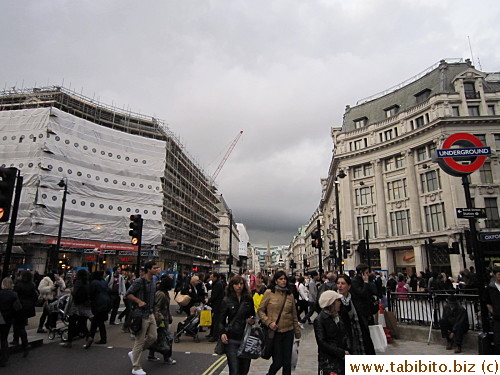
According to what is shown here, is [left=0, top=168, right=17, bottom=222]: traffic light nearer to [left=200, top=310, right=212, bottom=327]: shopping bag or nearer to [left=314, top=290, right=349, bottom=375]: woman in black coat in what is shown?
[left=200, top=310, right=212, bottom=327]: shopping bag

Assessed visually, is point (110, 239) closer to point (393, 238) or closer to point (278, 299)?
point (393, 238)

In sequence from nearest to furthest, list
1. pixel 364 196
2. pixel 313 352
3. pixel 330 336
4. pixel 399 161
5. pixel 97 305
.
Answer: pixel 330 336 → pixel 313 352 → pixel 97 305 → pixel 399 161 → pixel 364 196

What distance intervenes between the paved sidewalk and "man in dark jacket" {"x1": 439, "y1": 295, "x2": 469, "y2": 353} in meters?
0.26

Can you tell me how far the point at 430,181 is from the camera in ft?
124

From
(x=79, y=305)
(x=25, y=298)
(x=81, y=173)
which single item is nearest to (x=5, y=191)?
(x=25, y=298)

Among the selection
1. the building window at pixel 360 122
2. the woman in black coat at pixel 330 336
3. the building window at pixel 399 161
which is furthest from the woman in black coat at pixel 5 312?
the building window at pixel 360 122

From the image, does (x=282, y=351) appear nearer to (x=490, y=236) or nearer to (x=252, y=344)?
(x=252, y=344)

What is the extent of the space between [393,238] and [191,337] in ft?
116

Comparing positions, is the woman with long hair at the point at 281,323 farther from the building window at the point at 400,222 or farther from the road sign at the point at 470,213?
the building window at the point at 400,222

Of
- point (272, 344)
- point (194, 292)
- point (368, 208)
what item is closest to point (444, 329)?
point (272, 344)

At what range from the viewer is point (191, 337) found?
10727 mm

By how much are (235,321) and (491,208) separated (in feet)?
124

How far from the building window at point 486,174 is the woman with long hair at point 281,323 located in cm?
3765

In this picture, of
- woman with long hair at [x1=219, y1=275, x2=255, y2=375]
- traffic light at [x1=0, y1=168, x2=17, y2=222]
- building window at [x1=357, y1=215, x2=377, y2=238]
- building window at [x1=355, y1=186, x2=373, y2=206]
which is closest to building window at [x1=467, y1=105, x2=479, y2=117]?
building window at [x1=355, y1=186, x2=373, y2=206]
